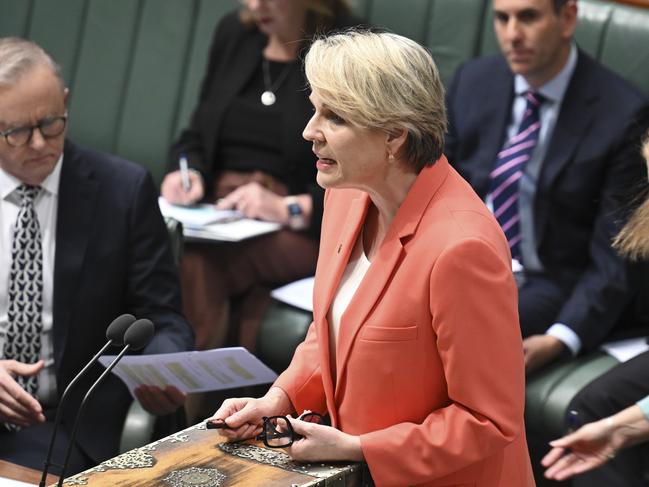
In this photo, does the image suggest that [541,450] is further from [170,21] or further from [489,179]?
[170,21]

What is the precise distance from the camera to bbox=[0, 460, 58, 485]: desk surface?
2234mm

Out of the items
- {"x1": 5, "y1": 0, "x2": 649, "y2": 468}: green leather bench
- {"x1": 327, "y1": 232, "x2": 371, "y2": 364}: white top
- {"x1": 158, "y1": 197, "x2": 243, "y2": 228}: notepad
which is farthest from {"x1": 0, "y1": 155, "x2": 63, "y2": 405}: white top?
{"x1": 5, "y1": 0, "x2": 649, "y2": 468}: green leather bench

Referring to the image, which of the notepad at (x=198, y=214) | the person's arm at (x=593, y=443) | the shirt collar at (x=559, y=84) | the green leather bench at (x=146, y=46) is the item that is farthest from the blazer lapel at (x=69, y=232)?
the green leather bench at (x=146, y=46)

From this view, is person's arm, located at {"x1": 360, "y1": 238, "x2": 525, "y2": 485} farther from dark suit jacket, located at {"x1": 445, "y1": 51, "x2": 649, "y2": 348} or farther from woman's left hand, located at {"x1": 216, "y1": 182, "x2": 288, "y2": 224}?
woman's left hand, located at {"x1": 216, "y1": 182, "x2": 288, "y2": 224}

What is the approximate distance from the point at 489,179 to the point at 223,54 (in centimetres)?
119

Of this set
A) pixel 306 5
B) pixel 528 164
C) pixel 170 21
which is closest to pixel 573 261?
pixel 528 164

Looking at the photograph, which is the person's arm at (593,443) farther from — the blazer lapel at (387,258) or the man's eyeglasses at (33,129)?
the man's eyeglasses at (33,129)

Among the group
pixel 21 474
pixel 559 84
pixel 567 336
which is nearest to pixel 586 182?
pixel 559 84

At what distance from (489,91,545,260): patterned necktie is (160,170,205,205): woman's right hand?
105cm

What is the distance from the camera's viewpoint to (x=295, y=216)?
151 inches

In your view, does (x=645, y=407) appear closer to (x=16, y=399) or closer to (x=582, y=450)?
(x=582, y=450)

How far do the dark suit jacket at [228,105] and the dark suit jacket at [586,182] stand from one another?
64 centimetres

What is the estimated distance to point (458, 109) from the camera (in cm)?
377

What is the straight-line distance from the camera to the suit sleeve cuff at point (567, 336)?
3328mm
